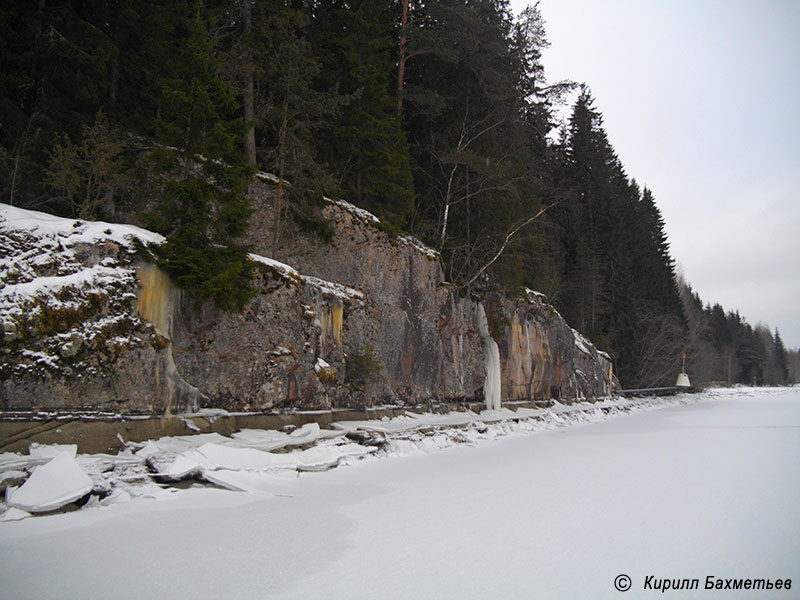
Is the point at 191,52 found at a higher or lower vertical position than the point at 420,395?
higher

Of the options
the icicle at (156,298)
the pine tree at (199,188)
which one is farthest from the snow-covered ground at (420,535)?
the pine tree at (199,188)

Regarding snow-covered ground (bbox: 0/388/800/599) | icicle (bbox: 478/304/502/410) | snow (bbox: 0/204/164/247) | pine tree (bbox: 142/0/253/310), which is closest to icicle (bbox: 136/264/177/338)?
pine tree (bbox: 142/0/253/310)

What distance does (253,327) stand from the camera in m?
8.70

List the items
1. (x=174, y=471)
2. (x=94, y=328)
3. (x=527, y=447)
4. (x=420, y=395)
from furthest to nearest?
1. (x=420, y=395)
2. (x=527, y=447)
3. (x=94, y=328)
4. (x=174, y=471)

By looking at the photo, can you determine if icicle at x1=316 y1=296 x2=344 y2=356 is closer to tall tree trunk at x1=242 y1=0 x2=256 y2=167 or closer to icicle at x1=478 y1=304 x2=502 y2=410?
tall tree trunk at x1=242 y1=0 x2=256 y2=167

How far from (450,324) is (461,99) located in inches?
396

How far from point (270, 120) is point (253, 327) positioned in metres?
7.02

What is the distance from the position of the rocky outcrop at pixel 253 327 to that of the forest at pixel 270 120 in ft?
2.00

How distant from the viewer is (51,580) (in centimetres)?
311

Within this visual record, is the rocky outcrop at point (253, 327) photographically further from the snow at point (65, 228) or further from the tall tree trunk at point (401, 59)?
the tall tree trunk at point (401, 59)

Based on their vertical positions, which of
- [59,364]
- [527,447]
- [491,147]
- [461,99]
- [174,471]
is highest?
[461,99]

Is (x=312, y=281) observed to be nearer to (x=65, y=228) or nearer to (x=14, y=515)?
(x=65, y=228)

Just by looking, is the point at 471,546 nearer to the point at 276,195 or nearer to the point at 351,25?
the point at 276,195

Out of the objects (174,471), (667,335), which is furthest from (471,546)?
(667,335)
